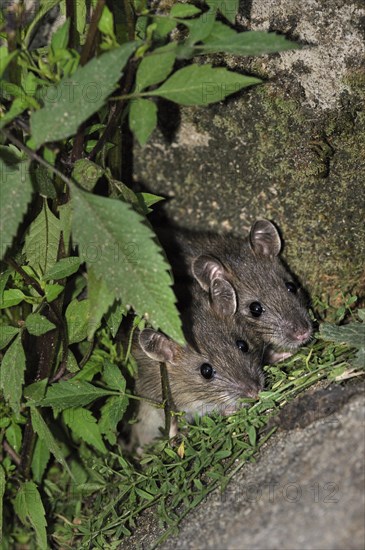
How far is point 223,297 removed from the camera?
455cm

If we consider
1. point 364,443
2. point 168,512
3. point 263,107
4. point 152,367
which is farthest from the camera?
point 152,367

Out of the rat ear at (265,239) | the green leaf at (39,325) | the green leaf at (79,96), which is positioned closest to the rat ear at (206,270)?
the rat ear at (265,239)

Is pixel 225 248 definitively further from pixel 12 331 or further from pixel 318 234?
pixel 12 331

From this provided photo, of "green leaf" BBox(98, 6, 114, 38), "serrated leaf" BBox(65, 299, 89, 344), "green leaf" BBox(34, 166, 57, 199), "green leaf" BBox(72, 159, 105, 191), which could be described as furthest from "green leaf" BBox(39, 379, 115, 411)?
"green leaf" BBox(98, 6, 114, 38)

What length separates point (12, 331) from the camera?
3721mm

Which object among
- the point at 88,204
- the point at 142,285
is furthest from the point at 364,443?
the point at 88,204

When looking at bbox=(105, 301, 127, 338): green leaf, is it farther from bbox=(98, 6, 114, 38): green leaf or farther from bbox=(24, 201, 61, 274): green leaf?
bbox=(98, 6, 114, 38): green leaf

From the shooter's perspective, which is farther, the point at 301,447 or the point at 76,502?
the point at 76,502

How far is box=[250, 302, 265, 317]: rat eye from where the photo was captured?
477 centimetres

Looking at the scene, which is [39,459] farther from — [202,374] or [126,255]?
[126,255]

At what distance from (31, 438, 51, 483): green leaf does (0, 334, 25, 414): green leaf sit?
73cm

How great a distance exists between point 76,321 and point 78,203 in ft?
3.65

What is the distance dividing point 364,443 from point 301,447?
1.16 feet

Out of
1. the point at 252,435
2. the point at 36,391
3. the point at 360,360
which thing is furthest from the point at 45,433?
the point at 360,360
